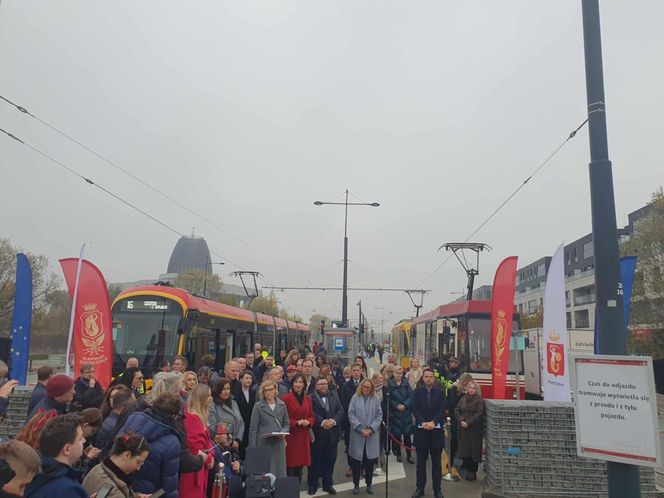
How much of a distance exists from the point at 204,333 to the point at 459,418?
27.5ft

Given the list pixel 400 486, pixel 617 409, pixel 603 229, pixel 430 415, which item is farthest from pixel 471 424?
pixel 603 229

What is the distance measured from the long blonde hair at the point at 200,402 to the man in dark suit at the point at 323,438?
2.85 meters

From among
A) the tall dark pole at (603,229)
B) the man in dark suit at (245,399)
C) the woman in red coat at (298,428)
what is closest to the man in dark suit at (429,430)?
the woman in red coat at (298,428)

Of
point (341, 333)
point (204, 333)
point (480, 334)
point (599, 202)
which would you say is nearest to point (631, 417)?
point (599, 202)

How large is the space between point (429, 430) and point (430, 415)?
0.21 m

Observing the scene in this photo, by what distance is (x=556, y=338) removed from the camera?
322 inches

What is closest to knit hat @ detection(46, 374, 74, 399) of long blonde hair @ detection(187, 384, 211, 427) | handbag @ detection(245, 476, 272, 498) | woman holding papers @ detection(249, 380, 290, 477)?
long blonde hair @ detection(187, 384, 211, 427)

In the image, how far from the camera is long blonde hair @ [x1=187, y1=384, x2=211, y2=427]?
466 centimetres

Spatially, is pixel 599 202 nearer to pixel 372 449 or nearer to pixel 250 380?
pixel 372 449

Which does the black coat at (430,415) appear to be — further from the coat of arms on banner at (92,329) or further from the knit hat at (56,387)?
the coat of arms on banner at (92,329)

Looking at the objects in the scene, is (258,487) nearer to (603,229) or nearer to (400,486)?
(400,486)

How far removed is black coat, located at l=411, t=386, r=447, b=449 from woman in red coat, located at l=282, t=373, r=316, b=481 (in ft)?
5.16

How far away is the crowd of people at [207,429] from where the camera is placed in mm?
3094

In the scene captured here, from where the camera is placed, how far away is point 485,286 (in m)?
95.3
